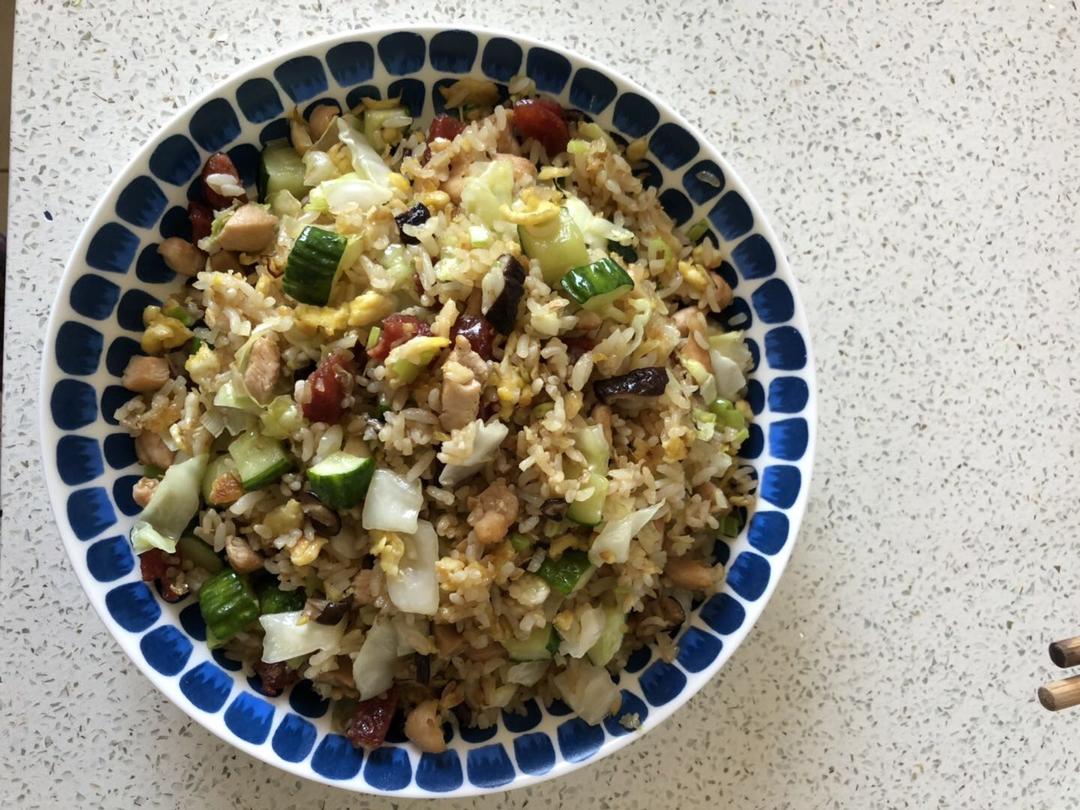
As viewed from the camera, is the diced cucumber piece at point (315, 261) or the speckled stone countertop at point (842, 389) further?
the speckled stone countertop at point (842, 389)

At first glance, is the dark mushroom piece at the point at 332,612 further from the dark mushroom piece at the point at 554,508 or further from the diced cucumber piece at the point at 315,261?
the diced cucumber piece at the point at 315,261

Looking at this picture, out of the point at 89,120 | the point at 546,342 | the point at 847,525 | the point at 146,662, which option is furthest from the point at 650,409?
the point at 89,120

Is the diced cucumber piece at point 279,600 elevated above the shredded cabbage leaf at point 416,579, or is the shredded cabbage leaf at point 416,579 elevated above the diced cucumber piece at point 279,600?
the shredded cabbage leaf at point 416,579

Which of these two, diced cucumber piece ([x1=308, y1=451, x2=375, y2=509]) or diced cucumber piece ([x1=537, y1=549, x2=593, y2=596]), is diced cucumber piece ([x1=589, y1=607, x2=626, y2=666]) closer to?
diced cucumber piece ([x1=537, y1=549, x2=593, y2=596])

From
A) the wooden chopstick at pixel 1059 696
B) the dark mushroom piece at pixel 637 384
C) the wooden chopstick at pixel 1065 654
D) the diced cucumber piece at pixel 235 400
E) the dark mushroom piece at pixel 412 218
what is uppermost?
the dark mushroom piece at pixel 412 218

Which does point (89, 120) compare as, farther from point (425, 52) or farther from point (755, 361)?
point (755, 361)

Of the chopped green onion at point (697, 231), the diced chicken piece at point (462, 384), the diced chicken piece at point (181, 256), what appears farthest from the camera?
the chopped green onion at point (697, 231)

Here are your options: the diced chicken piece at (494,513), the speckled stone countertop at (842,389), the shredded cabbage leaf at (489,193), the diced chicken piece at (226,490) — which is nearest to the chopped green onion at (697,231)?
the speckled stone countertop at (842,389)
